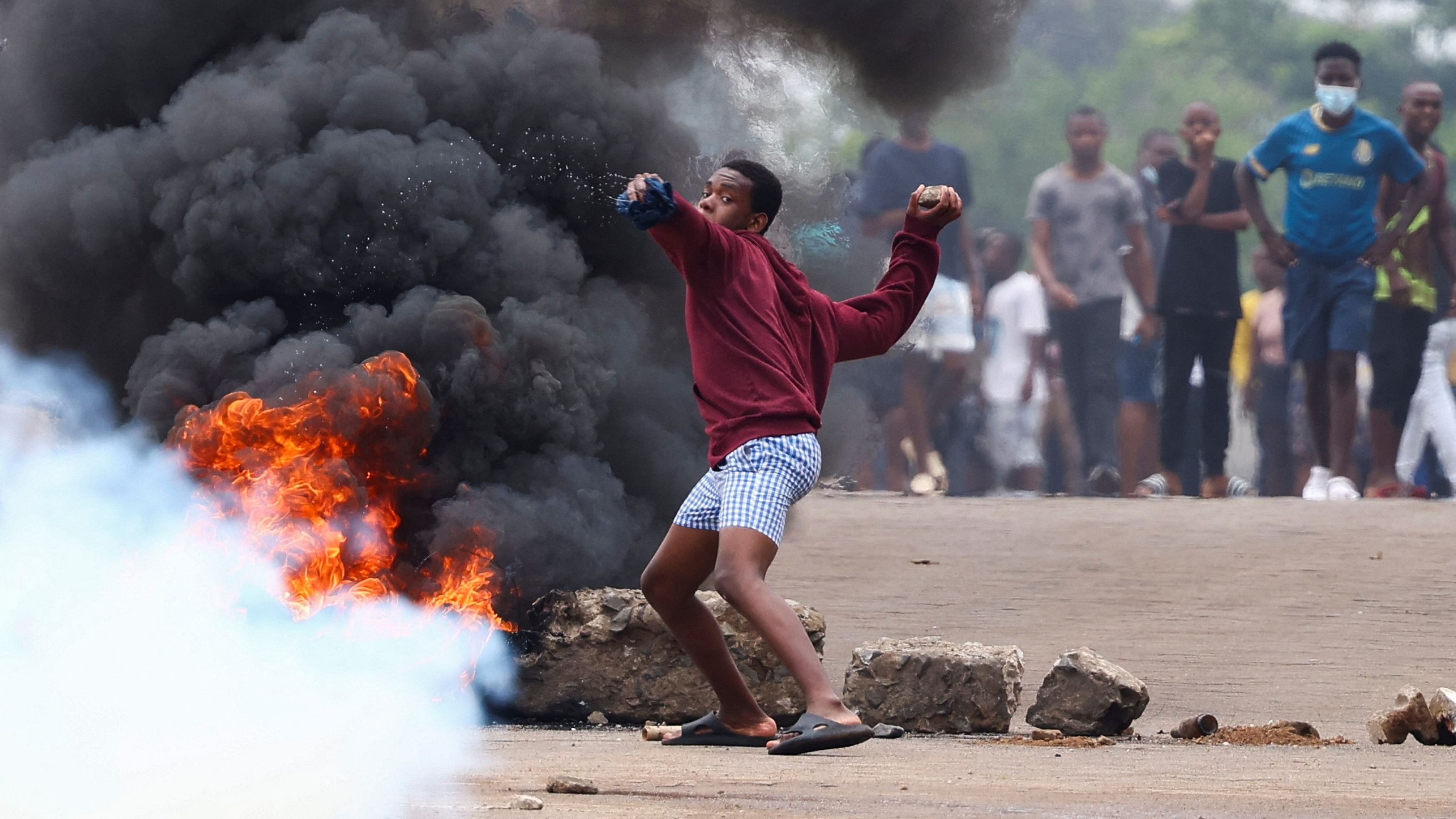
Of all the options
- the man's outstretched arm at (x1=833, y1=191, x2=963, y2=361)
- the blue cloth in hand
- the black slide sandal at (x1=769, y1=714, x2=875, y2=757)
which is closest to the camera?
the blue cloth in hand

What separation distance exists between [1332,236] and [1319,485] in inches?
69.0

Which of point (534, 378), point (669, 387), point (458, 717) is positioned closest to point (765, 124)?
point (669, 387)

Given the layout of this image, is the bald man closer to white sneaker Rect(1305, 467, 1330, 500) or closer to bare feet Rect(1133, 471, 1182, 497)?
white sneaker Rect(1305, 467, 1330, 500)

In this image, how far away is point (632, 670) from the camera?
796cm

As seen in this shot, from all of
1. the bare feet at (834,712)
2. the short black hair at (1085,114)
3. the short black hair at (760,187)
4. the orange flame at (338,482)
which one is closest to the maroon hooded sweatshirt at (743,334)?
the short black hair at (760,187)

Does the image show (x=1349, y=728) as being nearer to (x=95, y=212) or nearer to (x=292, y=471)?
(x=292, y=471)

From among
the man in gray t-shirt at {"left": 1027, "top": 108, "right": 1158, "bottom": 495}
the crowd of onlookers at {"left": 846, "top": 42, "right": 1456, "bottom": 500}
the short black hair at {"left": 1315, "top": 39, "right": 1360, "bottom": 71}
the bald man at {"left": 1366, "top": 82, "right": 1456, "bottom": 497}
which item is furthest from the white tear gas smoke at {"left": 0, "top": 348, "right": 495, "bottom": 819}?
the short black hair at {"left": 1315, "top": 39, "right": 1360, "bottom": 71}

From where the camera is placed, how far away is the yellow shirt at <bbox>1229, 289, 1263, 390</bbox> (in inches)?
627

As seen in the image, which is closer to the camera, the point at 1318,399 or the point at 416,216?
the point at 416,216

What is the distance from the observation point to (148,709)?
5246mm

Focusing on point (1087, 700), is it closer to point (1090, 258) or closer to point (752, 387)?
point (752, 387)

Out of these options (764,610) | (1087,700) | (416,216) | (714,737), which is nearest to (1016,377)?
(416,216)

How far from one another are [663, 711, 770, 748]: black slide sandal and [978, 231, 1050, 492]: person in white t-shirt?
29.9 feet

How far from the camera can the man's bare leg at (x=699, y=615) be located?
20.0 ft
